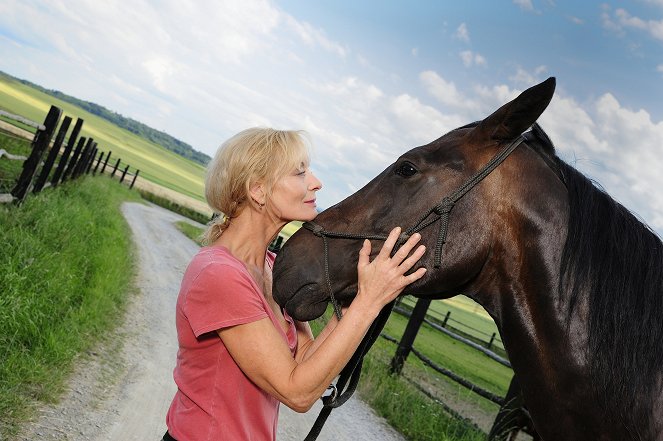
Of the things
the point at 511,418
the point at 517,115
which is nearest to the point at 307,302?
the point at 517,115

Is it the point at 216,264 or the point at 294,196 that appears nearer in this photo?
the point at 216,264

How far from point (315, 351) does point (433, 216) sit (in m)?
0.69

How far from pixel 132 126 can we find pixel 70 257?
17380 centimetres

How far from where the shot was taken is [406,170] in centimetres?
226

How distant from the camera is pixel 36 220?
23.4ft

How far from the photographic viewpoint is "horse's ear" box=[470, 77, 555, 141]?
6.61ft

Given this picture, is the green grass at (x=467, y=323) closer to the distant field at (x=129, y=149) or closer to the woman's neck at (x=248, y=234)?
the woman's neck at (x=248, y=234)

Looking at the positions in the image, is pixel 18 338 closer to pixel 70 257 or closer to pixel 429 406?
pixel 70 257

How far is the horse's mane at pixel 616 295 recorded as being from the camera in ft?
6.27

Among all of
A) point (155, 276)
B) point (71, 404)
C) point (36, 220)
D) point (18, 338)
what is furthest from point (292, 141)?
point (155, 276)

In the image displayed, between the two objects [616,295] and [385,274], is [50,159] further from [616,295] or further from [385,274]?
[616,295]

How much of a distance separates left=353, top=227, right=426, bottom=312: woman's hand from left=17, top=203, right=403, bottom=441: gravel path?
2.57 metres

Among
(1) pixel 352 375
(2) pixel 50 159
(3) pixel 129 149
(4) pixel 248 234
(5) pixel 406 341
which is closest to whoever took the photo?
(4) pixel 248 234

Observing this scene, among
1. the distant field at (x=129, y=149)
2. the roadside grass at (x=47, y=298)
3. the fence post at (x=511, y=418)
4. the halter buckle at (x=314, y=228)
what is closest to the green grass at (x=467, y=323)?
the fence post at (x=511, y=418)
